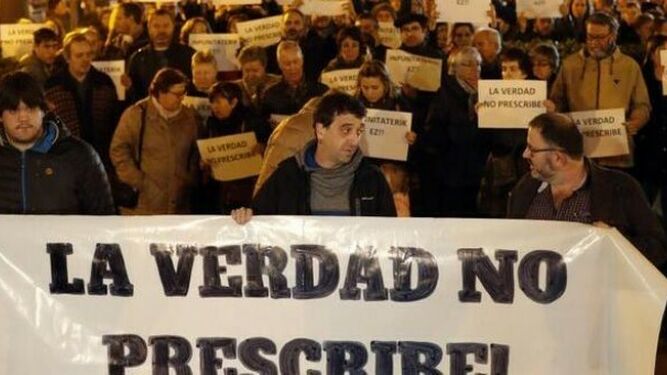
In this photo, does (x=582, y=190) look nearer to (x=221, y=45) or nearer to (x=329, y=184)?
(x=329, y=184)

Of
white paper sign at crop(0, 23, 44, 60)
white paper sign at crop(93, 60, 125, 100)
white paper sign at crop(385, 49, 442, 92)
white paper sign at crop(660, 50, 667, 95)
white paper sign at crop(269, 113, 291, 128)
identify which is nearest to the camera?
white paper sign at crop(660, 50, 667, 95)

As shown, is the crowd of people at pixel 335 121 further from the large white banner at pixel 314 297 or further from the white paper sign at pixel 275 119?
the large white banner at pixel 314 297

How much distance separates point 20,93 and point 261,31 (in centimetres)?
575

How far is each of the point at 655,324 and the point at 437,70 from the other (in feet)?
17.0

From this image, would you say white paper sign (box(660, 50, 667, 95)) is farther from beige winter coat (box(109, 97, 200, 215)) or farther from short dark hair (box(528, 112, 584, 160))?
short dark hair (box(528, 112, 584, 160))

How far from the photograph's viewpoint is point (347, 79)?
1092 centimetres

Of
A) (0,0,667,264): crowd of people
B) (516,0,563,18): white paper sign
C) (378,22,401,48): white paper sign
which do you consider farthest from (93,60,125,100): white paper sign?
(516,0,563,18): white paper sign

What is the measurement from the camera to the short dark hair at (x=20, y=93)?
6824mm

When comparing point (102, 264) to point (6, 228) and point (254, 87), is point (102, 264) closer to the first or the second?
point (6, 228)

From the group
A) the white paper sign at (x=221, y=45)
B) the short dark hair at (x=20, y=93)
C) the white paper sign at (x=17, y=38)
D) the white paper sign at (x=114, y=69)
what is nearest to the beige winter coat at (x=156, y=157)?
the white paper sign at (x=114, y=69)

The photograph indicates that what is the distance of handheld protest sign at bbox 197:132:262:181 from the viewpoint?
33.3 feet

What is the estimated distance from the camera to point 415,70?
36.8ft

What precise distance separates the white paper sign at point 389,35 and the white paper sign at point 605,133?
2.89 m

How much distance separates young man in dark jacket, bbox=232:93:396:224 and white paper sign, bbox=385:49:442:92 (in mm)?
4305
